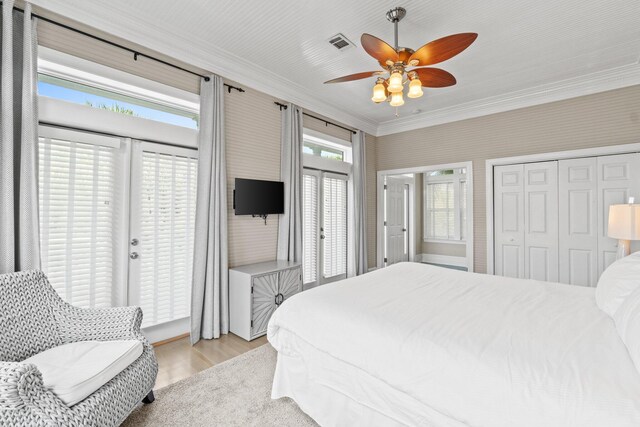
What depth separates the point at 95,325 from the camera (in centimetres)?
190

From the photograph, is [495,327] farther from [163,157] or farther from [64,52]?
[64,52]

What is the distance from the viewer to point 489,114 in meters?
4.46

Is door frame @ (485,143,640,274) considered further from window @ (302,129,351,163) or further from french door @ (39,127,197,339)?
french door @ (39,127,197,339)

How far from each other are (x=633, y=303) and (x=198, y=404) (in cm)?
248

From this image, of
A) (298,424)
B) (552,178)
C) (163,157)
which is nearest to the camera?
(298,424)

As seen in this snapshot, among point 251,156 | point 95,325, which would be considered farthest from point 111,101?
point 95,325

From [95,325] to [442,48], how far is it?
296 cm

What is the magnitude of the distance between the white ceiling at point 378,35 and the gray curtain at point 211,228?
0.46 meters

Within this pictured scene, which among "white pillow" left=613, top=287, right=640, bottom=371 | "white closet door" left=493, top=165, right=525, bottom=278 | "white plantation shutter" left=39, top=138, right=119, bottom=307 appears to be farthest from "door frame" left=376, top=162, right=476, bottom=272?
"white plantation shutter" left=39, top=138, right=119, bottom=307

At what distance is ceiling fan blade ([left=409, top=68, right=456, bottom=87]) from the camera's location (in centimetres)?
239

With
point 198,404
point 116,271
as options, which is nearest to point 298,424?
point 198,404

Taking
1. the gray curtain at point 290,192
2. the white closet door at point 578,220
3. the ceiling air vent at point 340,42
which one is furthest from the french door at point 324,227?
the white closet door at point 578,220

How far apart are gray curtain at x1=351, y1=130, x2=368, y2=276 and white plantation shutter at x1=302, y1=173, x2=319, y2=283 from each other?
85 cm

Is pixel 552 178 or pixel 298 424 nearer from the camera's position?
pixel 298 424
